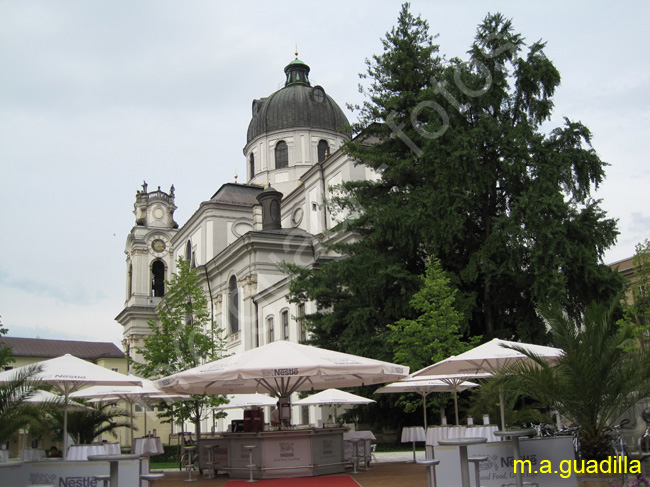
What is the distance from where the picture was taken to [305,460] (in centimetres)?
1523

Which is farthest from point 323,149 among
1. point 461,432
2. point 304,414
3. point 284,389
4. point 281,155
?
point 461,432

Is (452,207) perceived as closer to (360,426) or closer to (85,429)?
(360,426)

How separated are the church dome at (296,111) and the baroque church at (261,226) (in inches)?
3.5

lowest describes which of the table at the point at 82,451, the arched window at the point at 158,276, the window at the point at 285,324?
the table at the point at 82,451

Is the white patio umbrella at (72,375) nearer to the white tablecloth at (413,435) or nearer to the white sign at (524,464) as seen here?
the white tablecloth at (413,435)

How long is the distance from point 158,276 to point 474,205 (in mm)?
55390

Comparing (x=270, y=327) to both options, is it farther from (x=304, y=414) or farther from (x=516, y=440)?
(x=516, y=440)

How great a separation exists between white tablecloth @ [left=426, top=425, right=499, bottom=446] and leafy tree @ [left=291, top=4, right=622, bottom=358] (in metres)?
9.95

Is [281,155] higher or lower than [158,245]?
higher

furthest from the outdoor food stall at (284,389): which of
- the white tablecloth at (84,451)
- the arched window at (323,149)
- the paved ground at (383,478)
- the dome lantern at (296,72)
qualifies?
the dome lantern at (296,72)

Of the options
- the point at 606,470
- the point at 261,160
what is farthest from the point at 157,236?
the point at 606,470

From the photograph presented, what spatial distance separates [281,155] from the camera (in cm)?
5944

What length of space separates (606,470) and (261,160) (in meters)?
50.8

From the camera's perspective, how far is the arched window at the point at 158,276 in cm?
7650
